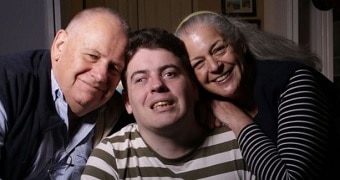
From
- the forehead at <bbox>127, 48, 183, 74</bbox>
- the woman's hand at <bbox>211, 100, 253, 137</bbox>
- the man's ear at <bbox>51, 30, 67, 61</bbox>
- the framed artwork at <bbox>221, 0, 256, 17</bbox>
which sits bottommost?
the woman's hand at <bbox>211, 100, 253, 137</bbox>

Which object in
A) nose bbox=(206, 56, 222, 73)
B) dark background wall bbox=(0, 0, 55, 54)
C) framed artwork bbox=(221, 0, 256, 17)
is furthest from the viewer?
framed artwork bbox=(221, 0, 256, 17)

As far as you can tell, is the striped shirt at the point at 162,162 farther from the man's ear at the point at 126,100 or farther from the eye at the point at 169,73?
the eye at the point at 169,73

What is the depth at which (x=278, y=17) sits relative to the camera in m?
2.84

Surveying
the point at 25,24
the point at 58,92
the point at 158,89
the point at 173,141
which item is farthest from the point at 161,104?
the point at 25,24

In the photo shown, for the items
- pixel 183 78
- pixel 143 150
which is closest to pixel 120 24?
pixel 183 78

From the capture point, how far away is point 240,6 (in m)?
3.28

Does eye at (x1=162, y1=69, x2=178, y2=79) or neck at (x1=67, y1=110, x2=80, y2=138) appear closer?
eye at (x1=162, y1=69, x2=178, y2=79)

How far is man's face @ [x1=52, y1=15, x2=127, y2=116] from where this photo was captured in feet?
3.88

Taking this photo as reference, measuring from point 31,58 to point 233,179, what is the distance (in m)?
0.63

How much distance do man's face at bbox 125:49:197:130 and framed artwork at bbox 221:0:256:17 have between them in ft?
7.17

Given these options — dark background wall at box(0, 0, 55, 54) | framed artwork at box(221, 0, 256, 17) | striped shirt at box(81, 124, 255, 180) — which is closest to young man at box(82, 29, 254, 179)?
striped shirt at box(81, 124, 255, 180)

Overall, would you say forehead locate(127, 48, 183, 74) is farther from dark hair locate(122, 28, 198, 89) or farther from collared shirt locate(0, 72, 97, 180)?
collared shirt locate(0, 72, 97, 180)

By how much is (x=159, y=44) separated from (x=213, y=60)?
0.14m

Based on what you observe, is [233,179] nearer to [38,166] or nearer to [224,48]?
[224,48]
